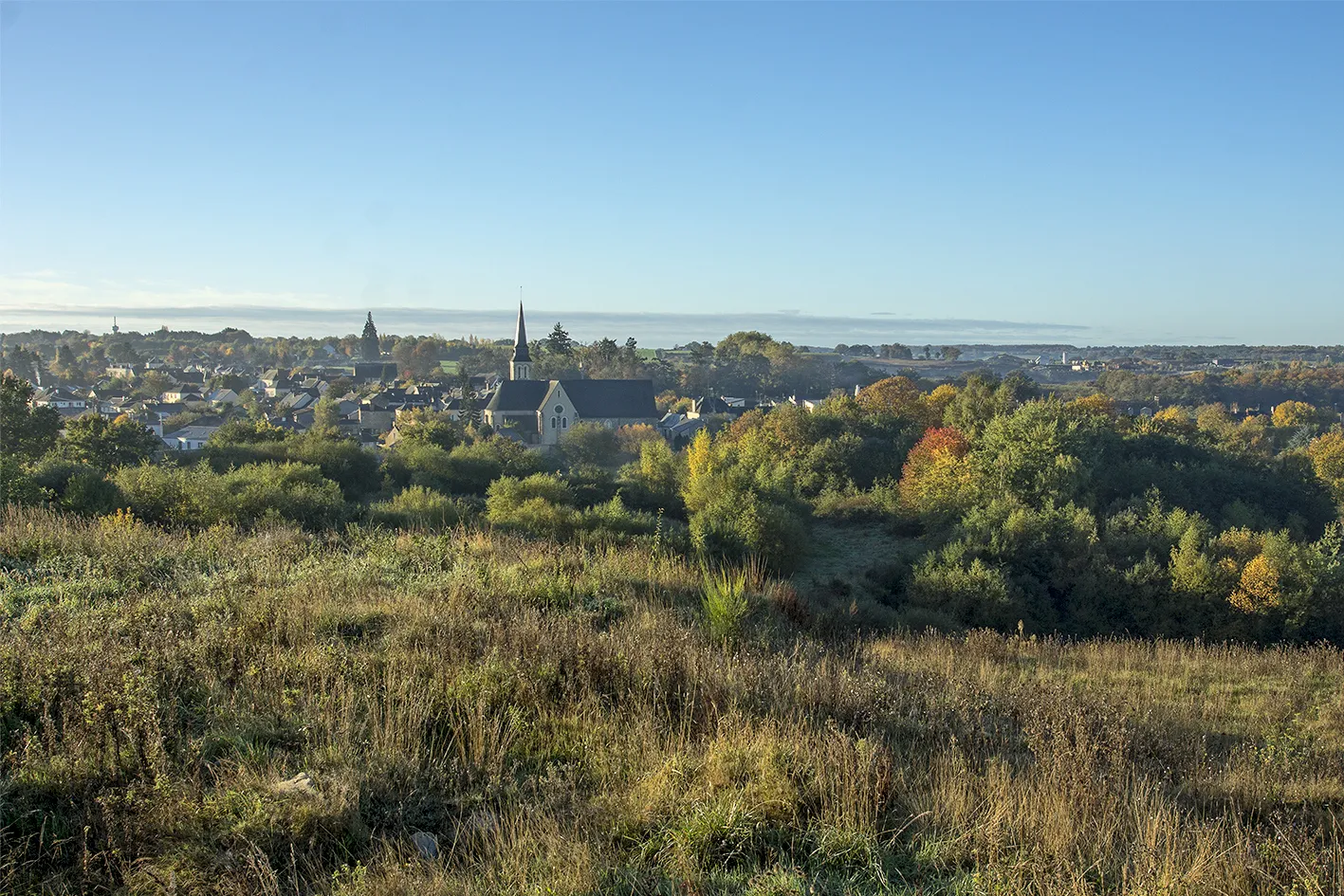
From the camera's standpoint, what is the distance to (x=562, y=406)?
211 feet

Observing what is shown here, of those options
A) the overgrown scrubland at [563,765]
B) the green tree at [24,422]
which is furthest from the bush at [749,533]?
the green tree at [24,422]

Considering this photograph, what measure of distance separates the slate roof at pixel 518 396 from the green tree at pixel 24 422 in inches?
1322

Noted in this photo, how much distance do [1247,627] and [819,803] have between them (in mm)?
16937

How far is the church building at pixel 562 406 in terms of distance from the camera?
63.6m

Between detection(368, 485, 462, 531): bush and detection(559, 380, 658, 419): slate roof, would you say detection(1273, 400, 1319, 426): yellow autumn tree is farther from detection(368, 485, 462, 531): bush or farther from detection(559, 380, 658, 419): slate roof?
detection(368, 485, 462, 531): bush

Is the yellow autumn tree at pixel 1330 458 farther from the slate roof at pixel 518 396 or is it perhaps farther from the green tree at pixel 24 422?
the green tree at pixel 24 422

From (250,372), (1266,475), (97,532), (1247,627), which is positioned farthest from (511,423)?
(250,372)

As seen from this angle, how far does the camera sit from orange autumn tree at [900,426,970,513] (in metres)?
25.1

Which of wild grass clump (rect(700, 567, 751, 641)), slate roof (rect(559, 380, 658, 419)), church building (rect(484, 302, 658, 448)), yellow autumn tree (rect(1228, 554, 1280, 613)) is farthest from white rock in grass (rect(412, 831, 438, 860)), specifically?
slate roof (rect(559, 380, 658, 419))

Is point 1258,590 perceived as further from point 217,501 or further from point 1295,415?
point 1295,415

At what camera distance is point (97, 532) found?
8.07 metres

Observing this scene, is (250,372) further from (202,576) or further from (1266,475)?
(202,576)

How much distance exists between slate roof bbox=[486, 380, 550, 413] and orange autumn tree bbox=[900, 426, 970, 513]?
124ft

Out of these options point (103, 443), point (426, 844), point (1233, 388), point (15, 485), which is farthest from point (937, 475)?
point (1233, 388)
